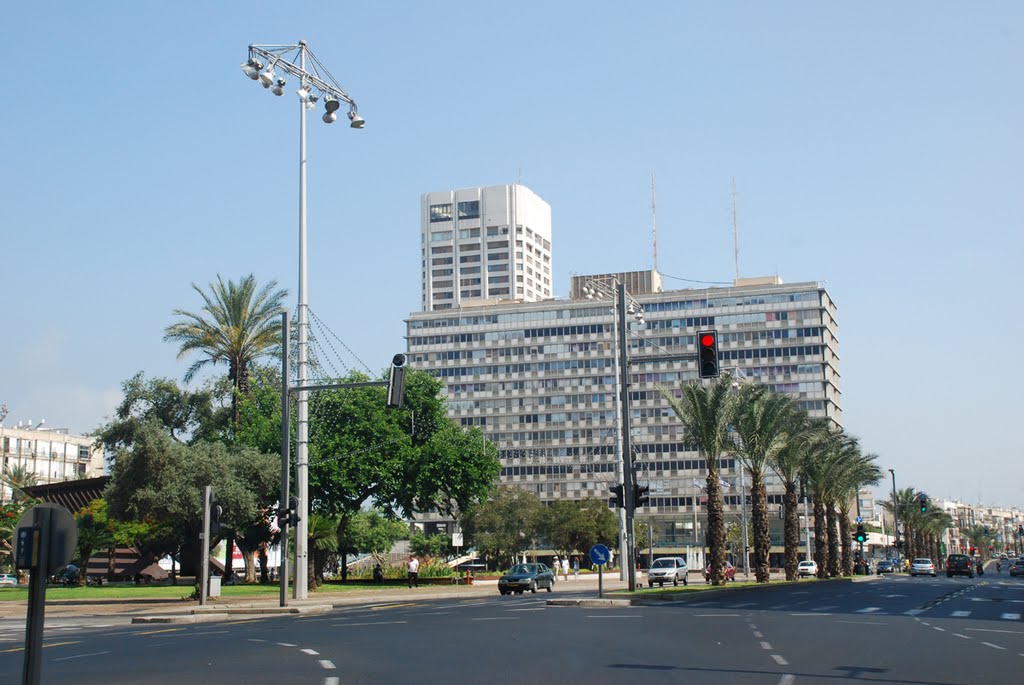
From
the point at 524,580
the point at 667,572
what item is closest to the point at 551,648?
the point at 524,580

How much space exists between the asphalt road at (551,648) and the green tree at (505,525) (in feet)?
208

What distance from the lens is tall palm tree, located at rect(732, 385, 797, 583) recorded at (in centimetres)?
5044

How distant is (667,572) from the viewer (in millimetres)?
50844

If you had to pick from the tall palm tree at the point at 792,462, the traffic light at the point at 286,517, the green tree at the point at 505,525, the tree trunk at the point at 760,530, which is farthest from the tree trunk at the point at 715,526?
the green tree at the point at 505,525

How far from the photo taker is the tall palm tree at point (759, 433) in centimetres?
5044

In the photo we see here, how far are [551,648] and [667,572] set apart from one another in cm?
3448

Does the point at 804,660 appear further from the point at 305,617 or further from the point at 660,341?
the point at 660,341

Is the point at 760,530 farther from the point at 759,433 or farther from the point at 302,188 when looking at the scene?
the point at 302,188

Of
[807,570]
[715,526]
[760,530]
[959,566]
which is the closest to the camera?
[715,526]

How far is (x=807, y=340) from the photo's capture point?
138 metres

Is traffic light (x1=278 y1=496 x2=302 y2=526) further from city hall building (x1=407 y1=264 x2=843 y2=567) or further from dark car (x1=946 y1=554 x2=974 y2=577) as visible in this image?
city hall building (x1=407 y1=264 x2=843 y2=567)

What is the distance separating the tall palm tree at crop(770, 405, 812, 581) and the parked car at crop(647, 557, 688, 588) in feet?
25.6

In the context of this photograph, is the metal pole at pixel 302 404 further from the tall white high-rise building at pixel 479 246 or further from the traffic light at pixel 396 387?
the tall white high-rise building at pixel 479 246

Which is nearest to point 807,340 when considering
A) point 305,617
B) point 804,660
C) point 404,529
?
point 404,529
